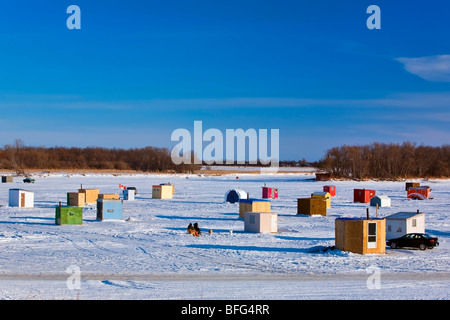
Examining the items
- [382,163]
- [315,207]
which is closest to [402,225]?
[315,207]

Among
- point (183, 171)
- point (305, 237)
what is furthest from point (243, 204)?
Answer: point (183, 171)

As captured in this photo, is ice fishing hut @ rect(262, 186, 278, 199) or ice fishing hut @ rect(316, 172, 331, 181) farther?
ice fishing hut @ rect(316, 172, 331, 181)

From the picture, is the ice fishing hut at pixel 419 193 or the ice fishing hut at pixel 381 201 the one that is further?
the ice fishing hut at pixel 419 193

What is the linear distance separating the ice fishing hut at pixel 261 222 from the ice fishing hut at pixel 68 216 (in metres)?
9.57

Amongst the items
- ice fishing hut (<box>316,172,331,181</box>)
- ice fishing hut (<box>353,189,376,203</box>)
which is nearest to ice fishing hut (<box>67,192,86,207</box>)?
ice fishing hut (<box>353,189,376,203</box>)

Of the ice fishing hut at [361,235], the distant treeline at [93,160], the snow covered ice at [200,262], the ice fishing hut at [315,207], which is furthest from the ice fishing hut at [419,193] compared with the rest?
the distant treeline at [93,160]

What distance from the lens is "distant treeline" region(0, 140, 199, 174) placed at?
14325 cm

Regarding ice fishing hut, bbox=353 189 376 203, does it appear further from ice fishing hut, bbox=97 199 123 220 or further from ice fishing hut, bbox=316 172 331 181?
ice fishing hut, bbox=316 172 331 181

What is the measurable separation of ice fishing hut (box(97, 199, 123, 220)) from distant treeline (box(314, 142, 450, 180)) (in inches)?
3287

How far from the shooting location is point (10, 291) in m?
13.3

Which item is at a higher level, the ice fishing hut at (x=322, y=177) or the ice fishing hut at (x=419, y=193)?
the ice fishing hut at (x=322, y=177)

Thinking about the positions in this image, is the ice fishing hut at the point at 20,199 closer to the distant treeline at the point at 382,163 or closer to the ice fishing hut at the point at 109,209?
the ice fishing hut at the point at 109,209

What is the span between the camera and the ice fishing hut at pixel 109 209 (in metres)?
30.4
